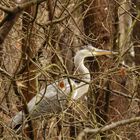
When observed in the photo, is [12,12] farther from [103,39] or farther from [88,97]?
[103,39]

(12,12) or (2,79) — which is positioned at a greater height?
(12,12)

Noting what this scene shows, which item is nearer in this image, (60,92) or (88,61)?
(60,92)

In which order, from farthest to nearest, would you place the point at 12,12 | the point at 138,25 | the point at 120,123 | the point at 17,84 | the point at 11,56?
the point at 138,25, the point at 11,56, the point at 17,84, the point at 120,123, the point at 12,12

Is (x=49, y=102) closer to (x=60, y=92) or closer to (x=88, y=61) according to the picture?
(x=60, y=92)

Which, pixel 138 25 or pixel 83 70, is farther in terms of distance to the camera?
pixel 138 25

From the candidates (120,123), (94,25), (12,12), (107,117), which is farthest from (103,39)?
(12,12)

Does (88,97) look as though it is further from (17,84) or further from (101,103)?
(17,84)

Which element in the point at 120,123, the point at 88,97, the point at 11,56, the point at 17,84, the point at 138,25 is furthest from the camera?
the point at 138,25

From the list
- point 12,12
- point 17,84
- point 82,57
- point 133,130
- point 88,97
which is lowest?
point 133,130

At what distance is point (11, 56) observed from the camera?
4.26 metres

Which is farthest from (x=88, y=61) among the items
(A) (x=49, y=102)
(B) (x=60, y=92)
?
(A) (x=49, y=102)

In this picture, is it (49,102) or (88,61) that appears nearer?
(49,102)

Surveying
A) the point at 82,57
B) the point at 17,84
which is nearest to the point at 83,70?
the point at 82,57

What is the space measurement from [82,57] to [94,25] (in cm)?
38
